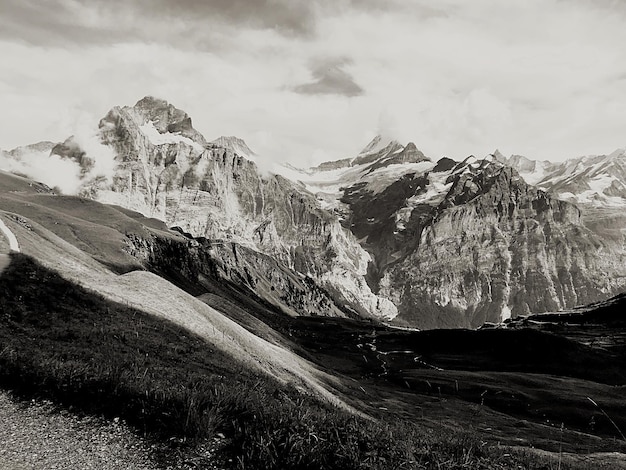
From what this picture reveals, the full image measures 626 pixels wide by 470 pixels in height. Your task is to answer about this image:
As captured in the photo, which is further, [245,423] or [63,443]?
[245,423]

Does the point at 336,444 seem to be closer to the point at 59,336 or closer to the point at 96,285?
the point at 59,336

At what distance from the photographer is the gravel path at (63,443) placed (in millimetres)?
12672

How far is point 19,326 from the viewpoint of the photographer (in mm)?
30984

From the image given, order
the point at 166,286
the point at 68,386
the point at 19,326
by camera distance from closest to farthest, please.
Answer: the point at 68,386 < the point at 19,326 < the point at 166,286

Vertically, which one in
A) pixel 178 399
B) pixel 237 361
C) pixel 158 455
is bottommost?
pixel 237 361

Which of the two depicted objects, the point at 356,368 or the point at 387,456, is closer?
the point at 387,456

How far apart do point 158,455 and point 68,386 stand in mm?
5386

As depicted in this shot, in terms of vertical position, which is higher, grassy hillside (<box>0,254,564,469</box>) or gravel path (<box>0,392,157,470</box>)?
grassy hillside (<box>0,254,564,469</box>)

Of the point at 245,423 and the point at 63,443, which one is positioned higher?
the point at 245,423

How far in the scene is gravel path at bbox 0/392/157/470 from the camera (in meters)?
12.7

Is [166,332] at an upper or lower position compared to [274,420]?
lower

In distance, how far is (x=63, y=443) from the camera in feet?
44.7

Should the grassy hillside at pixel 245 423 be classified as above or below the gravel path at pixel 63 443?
above

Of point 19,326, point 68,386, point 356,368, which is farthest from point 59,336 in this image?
point 356,368
